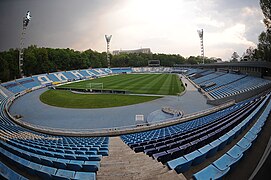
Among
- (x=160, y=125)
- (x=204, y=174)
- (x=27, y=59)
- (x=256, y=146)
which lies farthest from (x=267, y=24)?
(x=27, y=59)

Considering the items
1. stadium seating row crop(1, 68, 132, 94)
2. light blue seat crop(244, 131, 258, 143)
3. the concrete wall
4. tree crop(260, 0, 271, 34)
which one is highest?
tree crop(260, 0, 271, 34)

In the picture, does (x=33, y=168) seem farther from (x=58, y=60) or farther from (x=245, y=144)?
(x=58, y=60)

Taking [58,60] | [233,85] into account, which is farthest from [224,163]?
[58,60]

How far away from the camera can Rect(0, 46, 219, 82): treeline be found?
44688 millimetres

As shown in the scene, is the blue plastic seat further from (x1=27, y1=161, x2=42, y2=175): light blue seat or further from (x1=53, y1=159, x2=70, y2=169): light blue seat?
(x1=27, y1=161, x2=42, y2=175): light blue seat

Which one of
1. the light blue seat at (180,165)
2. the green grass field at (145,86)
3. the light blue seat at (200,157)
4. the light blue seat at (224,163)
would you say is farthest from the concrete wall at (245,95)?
the light blue seat at (180,165)

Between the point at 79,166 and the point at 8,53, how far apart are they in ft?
→ 184

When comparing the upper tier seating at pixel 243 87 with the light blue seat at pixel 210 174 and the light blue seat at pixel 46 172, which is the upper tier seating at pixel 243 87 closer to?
the light blue seat at pixel 210 174

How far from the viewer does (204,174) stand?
2557 mm

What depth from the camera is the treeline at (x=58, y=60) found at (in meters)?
44.7

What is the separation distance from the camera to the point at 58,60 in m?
61.2

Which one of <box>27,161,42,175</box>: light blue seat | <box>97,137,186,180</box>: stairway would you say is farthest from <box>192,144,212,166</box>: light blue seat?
<box>27,161,42,175</box>: light blue seat

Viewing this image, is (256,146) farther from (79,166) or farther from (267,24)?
(267,24)

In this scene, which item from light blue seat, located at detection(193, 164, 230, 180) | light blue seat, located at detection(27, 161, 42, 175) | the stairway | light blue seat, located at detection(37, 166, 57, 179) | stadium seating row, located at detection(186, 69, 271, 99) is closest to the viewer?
light blue seat, located at detection(193, 164, 230, 180)
